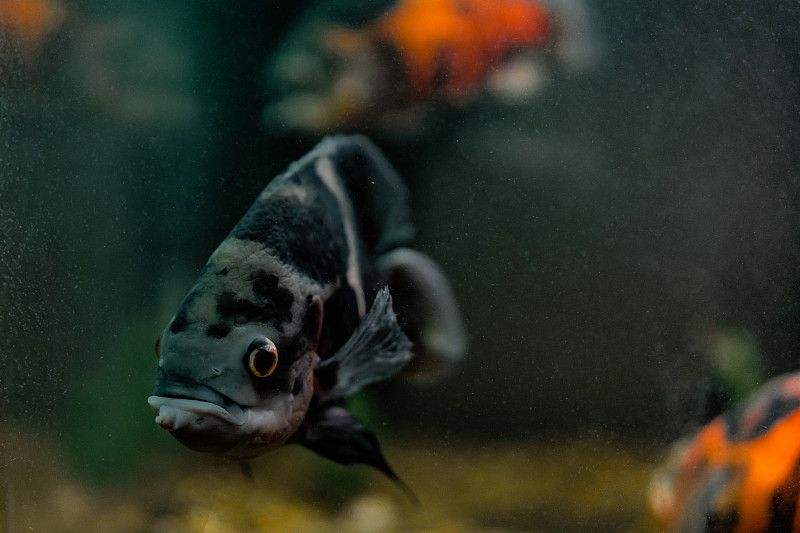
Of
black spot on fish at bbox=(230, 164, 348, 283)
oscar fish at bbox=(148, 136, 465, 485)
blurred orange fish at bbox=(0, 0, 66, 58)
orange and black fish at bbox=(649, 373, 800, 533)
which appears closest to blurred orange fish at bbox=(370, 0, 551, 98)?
A: oscar fish at bbox=(148, 136, 465, 485)

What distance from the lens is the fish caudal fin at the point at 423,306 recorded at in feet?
6.10

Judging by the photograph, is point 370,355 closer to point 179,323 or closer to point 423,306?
point 423,306

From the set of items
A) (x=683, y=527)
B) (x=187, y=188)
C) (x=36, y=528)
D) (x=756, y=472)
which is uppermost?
(x=187, y=188)

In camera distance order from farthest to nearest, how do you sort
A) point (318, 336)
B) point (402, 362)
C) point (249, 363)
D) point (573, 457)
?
point (573, 457)
point (402, 362)
point (318, 336)
point (249, 363)

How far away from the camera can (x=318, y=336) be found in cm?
173

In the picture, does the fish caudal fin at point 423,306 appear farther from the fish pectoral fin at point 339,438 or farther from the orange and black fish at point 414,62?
the orange and black fish at point 414,62

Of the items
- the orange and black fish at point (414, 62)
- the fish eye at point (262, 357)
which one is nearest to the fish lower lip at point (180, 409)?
the fish eye at point (262, 357)


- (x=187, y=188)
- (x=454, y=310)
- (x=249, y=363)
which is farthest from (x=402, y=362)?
(x=187, y=188)

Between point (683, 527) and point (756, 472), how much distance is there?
269 mm

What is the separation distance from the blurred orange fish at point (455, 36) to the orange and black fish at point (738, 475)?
1297mm

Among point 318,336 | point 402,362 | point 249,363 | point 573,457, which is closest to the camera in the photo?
point 249,363

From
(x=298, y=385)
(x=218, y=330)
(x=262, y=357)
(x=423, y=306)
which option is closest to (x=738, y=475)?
(x=423, y=306)

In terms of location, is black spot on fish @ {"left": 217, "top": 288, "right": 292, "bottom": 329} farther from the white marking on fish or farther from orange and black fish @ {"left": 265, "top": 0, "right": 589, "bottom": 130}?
orange and black fish @ {"left": 265, "top": 0, "right": 589, "bottom": 130}

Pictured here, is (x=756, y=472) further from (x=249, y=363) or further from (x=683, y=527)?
(x=249, y=363)
